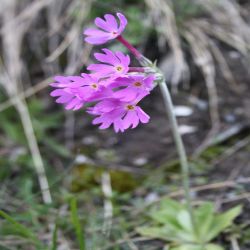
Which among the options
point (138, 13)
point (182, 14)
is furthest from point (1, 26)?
point (182, 14)

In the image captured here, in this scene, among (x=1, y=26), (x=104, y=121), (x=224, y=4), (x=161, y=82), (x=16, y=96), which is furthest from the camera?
(x=1, y=26)

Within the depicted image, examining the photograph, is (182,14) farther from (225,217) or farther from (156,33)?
(225,217)

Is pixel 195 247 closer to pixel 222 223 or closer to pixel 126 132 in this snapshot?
pixel 222 223

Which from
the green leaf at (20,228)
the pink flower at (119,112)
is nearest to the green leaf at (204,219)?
the green leaf at (20,228)

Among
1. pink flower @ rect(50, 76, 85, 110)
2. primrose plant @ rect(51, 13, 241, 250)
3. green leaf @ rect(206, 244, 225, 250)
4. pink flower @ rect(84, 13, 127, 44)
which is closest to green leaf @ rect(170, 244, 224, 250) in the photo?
green leaf @ rect(206, 244, 225, 250)

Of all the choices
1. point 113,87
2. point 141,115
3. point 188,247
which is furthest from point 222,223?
point 113,87

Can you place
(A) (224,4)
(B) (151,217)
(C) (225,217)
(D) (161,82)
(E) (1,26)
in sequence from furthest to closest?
(E) (1,26) → (A) (224,4) → (B) (151,217) → (C) (225,217) → (D) (161,82)

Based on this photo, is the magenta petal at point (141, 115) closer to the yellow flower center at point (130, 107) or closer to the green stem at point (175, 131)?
the yellow flower center at point (130, 107)
